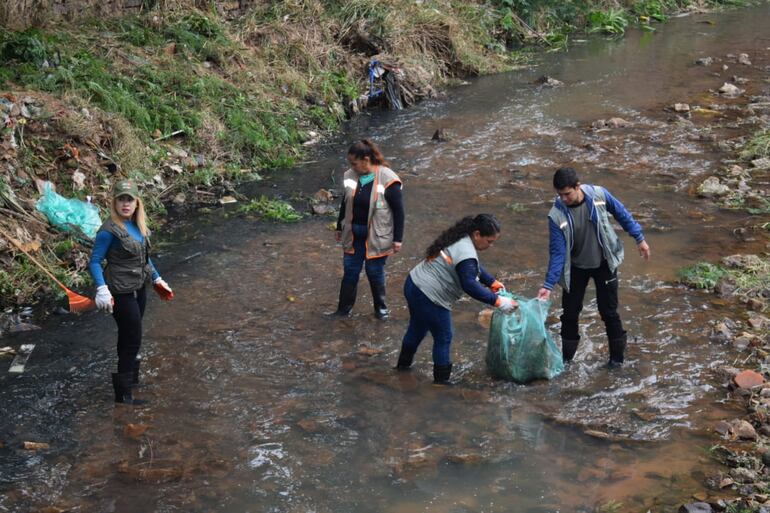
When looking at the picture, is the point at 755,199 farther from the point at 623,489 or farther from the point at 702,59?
the point at 702,59

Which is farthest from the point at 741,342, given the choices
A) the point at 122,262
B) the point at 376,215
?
the point at 122,262

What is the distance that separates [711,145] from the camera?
12375mm

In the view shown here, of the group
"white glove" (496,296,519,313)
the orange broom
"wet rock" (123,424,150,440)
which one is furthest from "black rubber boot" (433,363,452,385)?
the orange broom

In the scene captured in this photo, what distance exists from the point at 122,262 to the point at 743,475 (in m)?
4.23

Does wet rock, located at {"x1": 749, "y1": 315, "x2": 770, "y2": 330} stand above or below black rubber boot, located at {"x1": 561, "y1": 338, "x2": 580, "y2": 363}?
below

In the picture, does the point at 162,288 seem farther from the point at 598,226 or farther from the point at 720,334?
the point at 720,334

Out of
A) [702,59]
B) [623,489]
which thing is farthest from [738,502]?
[702,59]

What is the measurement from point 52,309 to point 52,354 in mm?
942

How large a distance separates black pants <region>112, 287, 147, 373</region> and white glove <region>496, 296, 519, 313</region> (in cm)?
254

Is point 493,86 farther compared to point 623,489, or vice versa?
point 493,86

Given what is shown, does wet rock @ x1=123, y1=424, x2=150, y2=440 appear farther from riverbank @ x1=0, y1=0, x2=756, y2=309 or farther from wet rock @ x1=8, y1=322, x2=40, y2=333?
riverbank @ x1=0, y1=0, x2=756, y2=309

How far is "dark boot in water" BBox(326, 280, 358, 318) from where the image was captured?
757 centimetres

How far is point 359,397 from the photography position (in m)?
6.29

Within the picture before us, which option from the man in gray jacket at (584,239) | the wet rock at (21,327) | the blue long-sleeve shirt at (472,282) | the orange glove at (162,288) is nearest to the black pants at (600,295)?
the man in gray jacket at (584,239)
